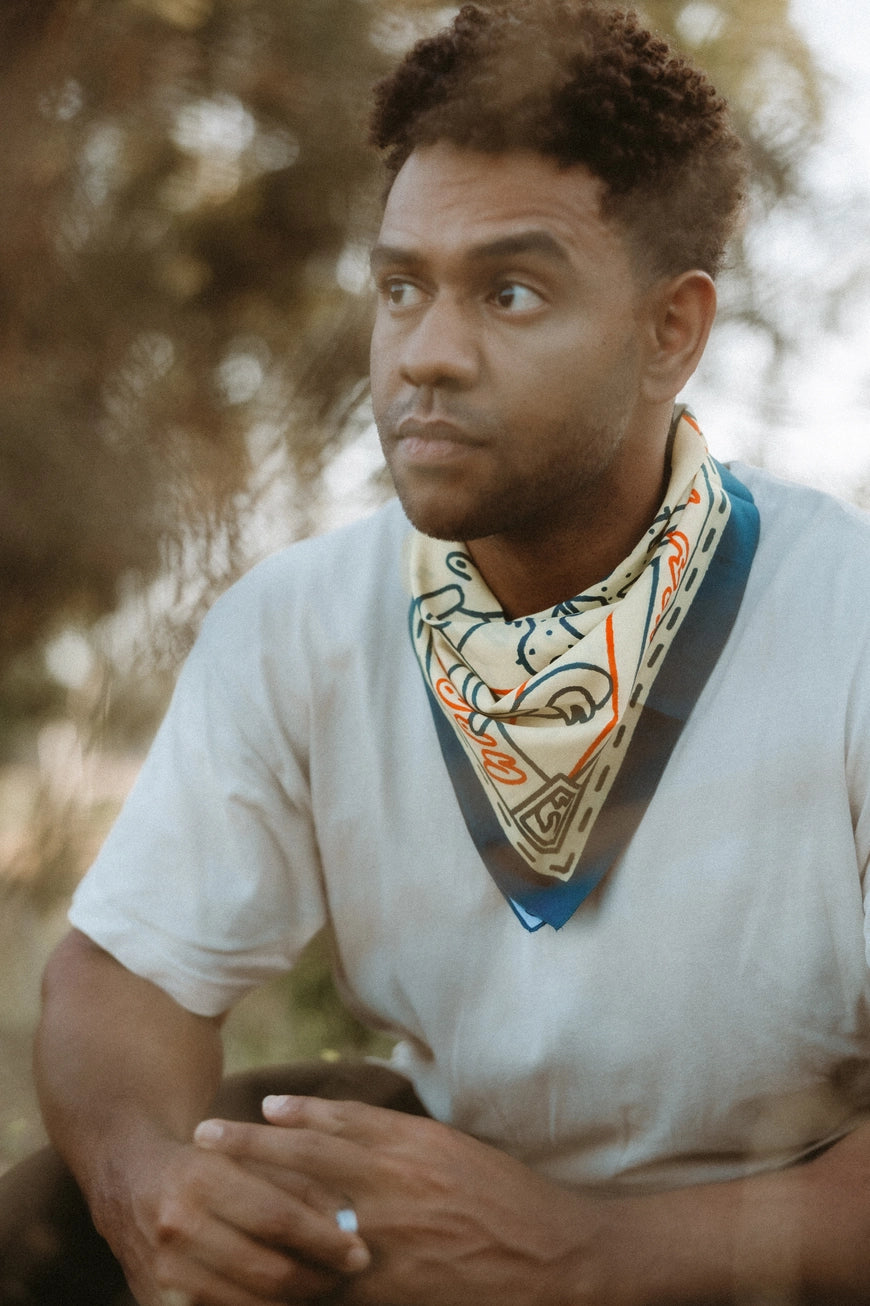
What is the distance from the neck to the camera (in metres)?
1.46

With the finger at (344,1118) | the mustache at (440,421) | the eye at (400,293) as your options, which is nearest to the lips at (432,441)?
the mustache at (440,421)

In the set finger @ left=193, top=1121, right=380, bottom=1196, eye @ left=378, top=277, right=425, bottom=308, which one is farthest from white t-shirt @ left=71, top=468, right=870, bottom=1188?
eye @ left=378, top=277, right=425, bottom=308

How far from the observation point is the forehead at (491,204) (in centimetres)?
130

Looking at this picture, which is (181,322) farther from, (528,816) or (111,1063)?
(111,1063)

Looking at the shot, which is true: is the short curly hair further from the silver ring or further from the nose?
the silver ring

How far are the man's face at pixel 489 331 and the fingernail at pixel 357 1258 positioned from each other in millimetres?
730

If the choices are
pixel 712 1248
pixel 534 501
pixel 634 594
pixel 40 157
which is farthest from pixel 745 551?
pixel 40 157

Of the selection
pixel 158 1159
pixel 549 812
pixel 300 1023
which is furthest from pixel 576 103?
pixel 300 1023

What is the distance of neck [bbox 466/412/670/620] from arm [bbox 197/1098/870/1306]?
2.05 ft

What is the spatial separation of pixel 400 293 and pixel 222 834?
25.9 inches

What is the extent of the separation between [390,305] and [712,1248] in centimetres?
103

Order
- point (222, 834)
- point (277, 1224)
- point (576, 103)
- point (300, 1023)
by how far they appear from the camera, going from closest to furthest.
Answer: point (277, 1224) < point (576, 103) < point (222, 834) < point (300, 1023)

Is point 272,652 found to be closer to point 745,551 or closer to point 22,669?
point 22,669

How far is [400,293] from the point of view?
137 cm
